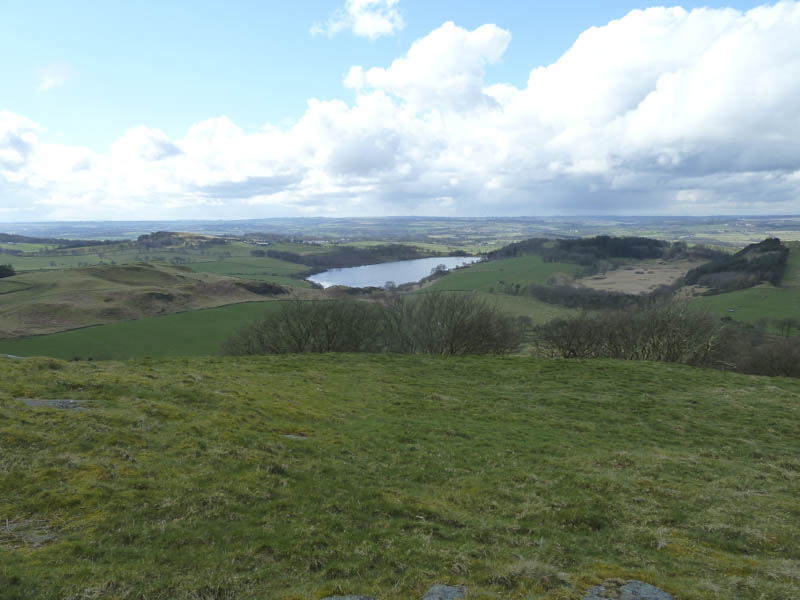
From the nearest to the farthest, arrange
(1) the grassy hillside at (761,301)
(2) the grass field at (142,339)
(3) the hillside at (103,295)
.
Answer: (2) the grass field at (142,339) < (3) the hillside at (103,295) < (1) the grassy hillside at (761,301)

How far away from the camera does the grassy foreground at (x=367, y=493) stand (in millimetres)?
8023

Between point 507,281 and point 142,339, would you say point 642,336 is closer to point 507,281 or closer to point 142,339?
point 142,339

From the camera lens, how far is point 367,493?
12.2 metres

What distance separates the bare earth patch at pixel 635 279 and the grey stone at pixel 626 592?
14845 centimetres

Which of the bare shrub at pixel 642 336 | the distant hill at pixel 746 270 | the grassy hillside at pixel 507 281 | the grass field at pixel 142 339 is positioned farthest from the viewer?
the distant hill at pixel 746 270

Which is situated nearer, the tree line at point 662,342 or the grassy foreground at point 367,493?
the grassy foreground at point 367,493

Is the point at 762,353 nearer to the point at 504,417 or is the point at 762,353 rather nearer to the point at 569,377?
the point at 569,377

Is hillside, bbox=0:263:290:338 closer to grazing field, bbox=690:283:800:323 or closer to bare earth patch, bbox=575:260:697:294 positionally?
bare earth patch, bbox=575:260:697:294

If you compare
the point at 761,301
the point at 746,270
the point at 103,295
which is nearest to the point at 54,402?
the point at 103,295

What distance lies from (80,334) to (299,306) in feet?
171

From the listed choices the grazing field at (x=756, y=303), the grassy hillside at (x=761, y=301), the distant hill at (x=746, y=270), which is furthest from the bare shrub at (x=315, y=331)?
the distant hill at (x=746, y=270)

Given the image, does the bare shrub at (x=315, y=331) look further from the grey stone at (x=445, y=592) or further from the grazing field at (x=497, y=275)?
the grazing field at (x=497, y=275)

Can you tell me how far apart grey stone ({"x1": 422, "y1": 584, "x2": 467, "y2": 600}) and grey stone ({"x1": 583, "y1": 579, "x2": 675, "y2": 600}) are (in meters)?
2.10

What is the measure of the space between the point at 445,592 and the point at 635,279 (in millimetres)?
188966
